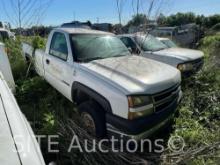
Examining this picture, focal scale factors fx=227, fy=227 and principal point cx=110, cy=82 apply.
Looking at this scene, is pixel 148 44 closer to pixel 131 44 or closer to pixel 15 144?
pixel 131 44

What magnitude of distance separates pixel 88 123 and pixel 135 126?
98cm

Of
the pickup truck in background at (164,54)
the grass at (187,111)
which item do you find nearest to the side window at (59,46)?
the grass at (187,111)

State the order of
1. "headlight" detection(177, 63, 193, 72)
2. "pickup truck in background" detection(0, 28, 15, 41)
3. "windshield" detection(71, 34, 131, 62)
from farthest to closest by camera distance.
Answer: "pickup truck in background" detection(0, 28, 15, 41), "headlight" detection(177, 63, 193, 72), "windshield" detection(71, 34, 131, 62)

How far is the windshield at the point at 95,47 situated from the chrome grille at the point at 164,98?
4.36ft

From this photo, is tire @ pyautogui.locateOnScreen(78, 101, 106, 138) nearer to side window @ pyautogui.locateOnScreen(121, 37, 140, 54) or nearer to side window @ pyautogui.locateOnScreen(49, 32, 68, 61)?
side window @ pyautogui.locateOnScreen(49, 32, 68, 61)

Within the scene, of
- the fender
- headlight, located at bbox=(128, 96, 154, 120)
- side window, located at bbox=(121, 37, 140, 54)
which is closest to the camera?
headlight, located at bbox=(128, 96, 154, 120)

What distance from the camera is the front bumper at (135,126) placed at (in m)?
2.95

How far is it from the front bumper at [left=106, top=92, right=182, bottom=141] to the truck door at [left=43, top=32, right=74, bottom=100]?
1264 mm

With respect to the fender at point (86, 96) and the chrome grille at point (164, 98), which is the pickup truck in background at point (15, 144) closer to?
the fender at point (86, 96)

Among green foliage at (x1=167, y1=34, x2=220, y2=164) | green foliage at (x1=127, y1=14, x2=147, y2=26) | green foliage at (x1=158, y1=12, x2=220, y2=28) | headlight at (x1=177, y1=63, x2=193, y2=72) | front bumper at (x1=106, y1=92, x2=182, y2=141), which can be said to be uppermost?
green foliage at (x1=158, y1=12, x2=220, y2=28)

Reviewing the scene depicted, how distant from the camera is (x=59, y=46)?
457 cm

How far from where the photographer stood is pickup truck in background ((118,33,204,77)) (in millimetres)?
5906

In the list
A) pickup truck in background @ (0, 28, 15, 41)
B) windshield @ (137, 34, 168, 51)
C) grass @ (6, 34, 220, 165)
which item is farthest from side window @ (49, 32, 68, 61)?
pickup truck in background @ (0, 28, 15, 41)

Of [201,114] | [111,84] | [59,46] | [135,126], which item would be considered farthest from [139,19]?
[135,126]
